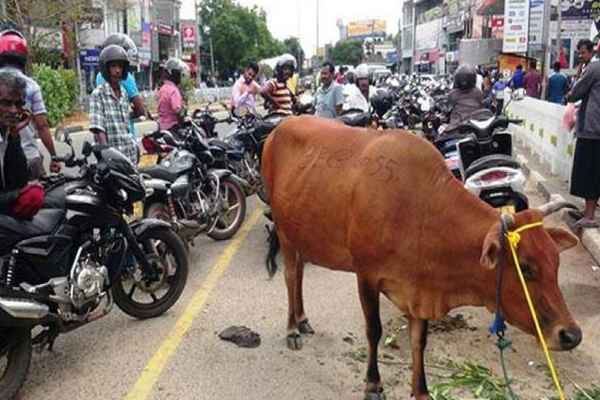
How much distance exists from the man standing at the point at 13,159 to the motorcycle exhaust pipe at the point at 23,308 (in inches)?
20.3

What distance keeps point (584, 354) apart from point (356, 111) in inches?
161

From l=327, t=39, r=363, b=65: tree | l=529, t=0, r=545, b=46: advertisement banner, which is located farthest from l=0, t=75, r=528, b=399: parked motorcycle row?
l=327, t=39, r=363, b=65: tree

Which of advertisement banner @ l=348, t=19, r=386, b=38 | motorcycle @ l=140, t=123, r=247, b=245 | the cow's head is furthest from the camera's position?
advertisement banner @ l=348, t=19, r=386, b=38

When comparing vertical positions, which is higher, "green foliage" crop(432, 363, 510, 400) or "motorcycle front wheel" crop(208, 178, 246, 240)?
"motorcycle front wheel" crop(208, 178, 246, 240)

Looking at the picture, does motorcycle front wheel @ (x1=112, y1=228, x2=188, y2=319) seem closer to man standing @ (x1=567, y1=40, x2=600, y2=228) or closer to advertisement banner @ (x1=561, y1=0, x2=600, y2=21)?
A: man standing @ (x1=567, y1=40, x2=600, y2=228)

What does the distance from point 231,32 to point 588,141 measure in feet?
190

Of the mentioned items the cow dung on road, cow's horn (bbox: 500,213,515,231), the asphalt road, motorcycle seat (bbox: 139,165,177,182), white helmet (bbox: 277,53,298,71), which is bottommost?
the asphalt road

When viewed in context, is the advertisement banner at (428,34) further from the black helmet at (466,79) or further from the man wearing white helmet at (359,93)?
the black helmet at (466,79)

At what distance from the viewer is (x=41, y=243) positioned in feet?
Answer: 12.7

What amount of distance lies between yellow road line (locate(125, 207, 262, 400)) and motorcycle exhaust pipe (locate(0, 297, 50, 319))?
0.69 metres

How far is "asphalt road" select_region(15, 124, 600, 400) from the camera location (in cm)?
391

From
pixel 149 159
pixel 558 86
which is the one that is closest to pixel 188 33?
pixel 558 86

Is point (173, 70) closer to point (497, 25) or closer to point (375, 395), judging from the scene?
point (375, 395)

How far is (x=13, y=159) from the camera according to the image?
3898 mm
